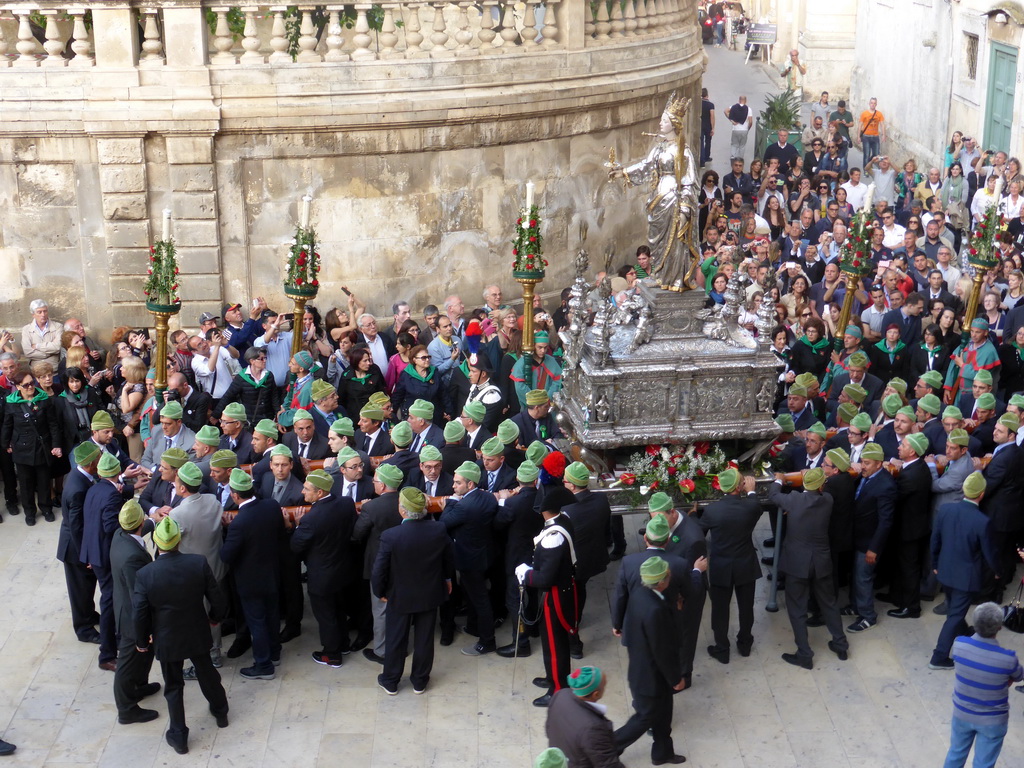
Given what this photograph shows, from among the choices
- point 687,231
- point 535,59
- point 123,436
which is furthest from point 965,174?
point 123,436

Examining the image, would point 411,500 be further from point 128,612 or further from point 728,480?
point 728,480

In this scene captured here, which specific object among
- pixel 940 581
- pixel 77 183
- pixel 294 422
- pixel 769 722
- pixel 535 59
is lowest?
pixel 769 722

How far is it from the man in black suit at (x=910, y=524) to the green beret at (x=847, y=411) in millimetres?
655

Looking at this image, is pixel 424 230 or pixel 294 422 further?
pixel 424 230

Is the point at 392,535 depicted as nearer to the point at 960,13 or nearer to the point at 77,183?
the point at 77,183

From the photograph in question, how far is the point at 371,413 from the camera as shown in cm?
1148

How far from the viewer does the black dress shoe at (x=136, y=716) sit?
9664 mm

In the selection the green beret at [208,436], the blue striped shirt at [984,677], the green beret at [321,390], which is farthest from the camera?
the green beret at [321,390]

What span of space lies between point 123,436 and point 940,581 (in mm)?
7497

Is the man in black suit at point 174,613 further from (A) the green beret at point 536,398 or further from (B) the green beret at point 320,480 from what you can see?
(A) the green beret at point 536,398

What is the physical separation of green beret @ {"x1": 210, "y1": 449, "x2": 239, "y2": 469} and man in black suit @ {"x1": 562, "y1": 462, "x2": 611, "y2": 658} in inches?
96.2

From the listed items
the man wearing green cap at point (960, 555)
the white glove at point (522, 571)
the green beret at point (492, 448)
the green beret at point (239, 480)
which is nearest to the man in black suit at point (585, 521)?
the white glove at point (522, 571)

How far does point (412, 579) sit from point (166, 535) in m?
1.68

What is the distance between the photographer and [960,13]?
2455cm
